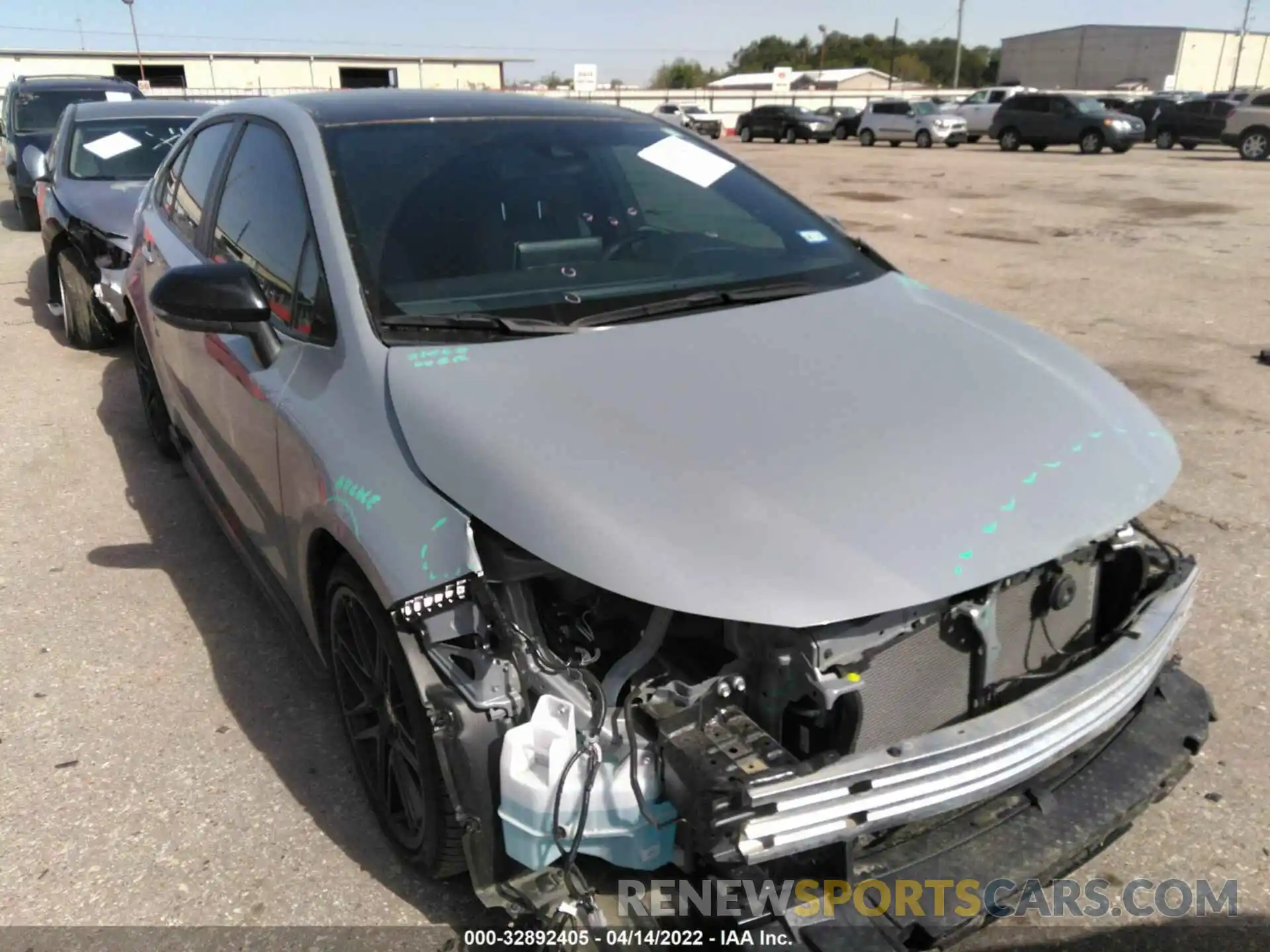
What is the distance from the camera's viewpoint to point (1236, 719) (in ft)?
10.1

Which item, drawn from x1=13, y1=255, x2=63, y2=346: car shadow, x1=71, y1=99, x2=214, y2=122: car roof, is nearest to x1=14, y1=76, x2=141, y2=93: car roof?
x1=13, y1=255, x2=63, y2=346: car shadow

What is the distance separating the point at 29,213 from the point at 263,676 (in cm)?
1273

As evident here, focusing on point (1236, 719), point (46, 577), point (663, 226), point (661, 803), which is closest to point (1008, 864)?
point (661, 803)

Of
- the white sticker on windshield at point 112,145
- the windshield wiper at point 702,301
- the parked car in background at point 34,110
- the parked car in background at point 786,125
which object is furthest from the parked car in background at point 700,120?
the windshield wiper at point 702,301

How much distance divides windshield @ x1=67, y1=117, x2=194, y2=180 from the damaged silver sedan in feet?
19.8

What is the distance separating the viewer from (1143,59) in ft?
239

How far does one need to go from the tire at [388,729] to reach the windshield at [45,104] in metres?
14.1

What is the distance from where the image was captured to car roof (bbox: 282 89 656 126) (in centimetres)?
318

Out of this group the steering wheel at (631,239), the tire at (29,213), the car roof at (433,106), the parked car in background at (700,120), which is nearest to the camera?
the steering wheel at (631,239)

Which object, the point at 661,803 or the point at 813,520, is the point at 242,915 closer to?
the point at 661,803

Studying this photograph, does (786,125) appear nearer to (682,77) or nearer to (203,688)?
(203,688)

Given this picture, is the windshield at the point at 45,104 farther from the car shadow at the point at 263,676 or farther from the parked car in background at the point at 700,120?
the parked car in background at the point at 700,120

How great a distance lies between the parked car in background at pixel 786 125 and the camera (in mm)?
36469

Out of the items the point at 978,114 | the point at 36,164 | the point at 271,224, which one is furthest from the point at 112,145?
the point at 978,114
